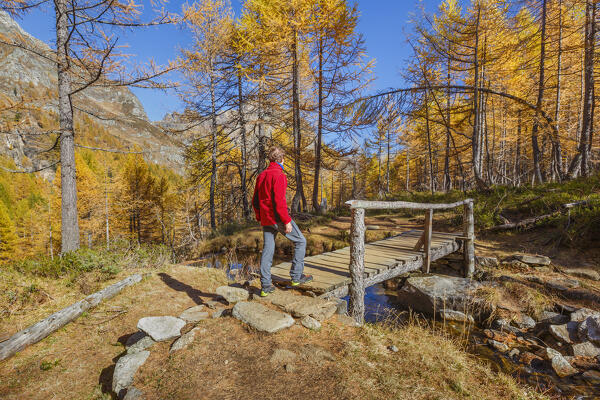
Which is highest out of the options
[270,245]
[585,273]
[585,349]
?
[270,245]

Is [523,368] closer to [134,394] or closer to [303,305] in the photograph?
[303,305]

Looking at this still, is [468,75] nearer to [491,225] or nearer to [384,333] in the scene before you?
[491,225]

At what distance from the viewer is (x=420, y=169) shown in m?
34.5

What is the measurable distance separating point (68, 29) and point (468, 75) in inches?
716

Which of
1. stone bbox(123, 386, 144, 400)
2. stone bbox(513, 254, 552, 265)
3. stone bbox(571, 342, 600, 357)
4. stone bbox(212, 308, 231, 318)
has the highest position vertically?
stone bbox(212, 308, 231, 318)

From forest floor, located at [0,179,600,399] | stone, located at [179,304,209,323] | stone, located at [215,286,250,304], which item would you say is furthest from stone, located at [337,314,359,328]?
stone, located at [179,304,209,323]

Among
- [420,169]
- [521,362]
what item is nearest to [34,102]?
[521,362]

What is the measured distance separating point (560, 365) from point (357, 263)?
3.12 meters

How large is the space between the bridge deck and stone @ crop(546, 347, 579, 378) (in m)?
2.55

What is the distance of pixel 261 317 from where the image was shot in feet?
11.1

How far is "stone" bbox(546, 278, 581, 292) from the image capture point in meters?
5.67

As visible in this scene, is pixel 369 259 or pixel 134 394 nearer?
pixel 134 394

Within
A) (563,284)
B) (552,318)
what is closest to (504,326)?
(552,318)

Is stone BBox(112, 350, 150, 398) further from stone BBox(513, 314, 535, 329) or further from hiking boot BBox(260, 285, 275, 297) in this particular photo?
stone BBox(513, 314, 535, 329)
